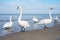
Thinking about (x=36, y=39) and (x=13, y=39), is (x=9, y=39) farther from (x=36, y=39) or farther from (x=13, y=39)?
(x=36, y=39)

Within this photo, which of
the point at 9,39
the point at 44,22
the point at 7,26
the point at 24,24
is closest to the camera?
the point at 9,39

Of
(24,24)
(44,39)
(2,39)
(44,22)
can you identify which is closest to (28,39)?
(44,39)

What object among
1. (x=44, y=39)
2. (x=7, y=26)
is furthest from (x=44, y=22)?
(x=44, y=39)

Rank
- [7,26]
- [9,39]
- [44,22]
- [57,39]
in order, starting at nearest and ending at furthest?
[57,39] < [9,39] < [44,22] < [7,26]

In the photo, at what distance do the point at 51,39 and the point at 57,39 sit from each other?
0.47m

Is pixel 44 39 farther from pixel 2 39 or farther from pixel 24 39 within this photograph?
pixel 2 39

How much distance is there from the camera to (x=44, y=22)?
75.0 feet

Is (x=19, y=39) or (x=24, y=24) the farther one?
(x=24, y=24)

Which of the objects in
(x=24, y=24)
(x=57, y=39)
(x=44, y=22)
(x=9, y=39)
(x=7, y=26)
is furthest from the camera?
(x=7, y=26)

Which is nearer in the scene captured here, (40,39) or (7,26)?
(40,39)

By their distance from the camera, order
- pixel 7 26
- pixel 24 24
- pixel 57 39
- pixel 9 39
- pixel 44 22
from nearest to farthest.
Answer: pixel 57 39, pixel 9 39, pixel 24 24, pixel 44 22, pixel 7 26

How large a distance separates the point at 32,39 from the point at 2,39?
2214 millimetres

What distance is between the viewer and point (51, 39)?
508 inches

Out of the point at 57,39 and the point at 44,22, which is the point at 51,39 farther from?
the point at 44,22
